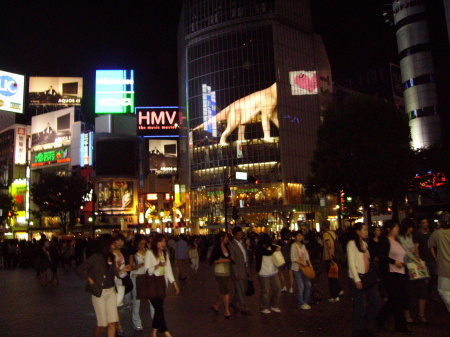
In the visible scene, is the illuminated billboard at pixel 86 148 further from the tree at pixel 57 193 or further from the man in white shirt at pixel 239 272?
the man in white shirt at pixel 239 272

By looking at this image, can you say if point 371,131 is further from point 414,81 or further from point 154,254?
point 414,81

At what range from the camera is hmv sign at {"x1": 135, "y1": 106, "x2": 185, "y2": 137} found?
80.6 metres

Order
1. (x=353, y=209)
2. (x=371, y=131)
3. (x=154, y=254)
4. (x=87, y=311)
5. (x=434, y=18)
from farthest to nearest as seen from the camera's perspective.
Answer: (x=434, y=18), (x=353, y=209), (x=371, y=131), (x=87, y=311), (x=154, y=254)

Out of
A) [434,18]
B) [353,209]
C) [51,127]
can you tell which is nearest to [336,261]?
[353,209]

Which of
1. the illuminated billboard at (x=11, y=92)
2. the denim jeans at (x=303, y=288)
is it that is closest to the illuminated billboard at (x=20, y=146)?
the illuminated billboard at (x=11, y=92)

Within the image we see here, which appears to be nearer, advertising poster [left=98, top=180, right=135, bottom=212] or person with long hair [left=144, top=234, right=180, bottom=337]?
person with long hair [left=144, top=234, right=180, bottom=337]

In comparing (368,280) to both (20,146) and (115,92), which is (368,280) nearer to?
(115,92)

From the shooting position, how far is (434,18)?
195ft

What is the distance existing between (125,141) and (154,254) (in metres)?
73.2

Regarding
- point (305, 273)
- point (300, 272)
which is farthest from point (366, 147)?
point (305, 273)

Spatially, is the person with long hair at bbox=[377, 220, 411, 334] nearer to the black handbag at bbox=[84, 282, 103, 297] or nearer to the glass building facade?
the black handbag at bbox=[84, 282, 103, 297]

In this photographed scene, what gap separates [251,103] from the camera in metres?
70.9

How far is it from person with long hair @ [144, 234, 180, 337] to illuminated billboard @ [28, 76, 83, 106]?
79464 mm

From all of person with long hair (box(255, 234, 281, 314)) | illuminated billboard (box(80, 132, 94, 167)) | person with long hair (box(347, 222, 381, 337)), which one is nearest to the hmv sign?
illuminated billboard (box(80, 132, 94, 167))
